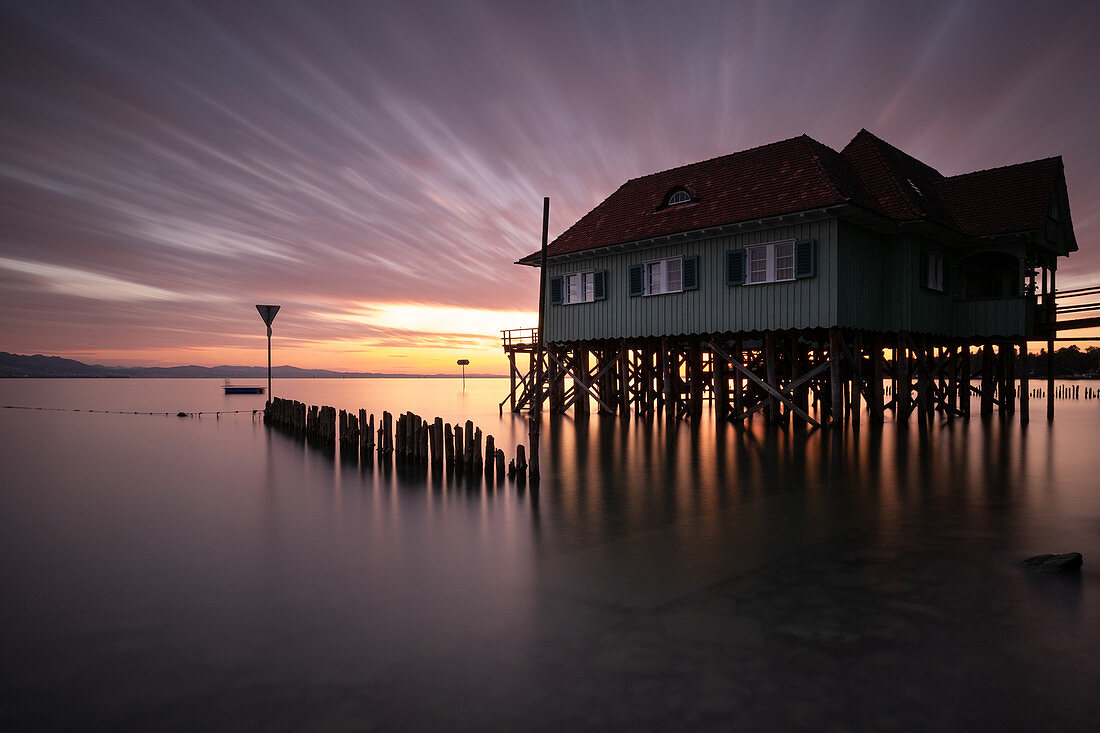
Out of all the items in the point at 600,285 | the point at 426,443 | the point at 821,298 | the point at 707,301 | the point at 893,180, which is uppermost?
the point at 893,180

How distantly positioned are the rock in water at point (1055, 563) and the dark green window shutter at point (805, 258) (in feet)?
46.5

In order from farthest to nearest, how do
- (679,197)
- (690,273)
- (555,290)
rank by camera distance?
(555,290)
(679,197)
(690,273)

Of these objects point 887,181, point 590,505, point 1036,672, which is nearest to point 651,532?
point 590,505

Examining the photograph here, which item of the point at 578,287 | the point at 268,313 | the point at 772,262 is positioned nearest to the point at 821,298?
the point at 772,262

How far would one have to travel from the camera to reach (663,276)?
937 inches

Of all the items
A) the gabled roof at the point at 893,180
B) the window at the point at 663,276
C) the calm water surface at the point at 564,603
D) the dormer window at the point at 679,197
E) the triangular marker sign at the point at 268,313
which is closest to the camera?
the calm water surface at the point at 564,603

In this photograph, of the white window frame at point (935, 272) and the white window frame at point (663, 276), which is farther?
the white window frame at point (663, 276)

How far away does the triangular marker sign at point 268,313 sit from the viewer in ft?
83.0

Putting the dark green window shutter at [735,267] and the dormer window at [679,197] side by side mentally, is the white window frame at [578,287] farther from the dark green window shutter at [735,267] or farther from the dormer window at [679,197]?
the dark green window shutter at [735,267]

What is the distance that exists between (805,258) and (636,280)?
6.42m

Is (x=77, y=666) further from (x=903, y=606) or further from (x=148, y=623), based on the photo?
(x=903, y=606)

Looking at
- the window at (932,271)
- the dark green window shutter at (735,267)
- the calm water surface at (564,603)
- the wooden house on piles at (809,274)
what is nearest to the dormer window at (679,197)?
the wooden house on piles at (809,274)

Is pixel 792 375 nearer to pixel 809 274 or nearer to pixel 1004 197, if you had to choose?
pixel 809 274

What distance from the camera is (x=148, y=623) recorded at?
5785 mm
